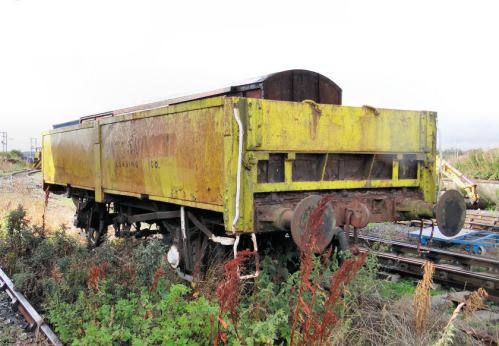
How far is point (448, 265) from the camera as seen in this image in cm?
779

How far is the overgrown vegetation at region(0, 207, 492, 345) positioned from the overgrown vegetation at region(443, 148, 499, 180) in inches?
791

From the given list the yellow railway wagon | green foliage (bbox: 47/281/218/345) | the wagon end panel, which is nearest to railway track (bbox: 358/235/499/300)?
the yellow railway wagon

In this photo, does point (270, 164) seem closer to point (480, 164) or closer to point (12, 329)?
point (12, 329)

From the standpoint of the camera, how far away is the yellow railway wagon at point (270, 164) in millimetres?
4598

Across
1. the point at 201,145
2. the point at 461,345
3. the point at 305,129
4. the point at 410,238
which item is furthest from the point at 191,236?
the point at 410,238

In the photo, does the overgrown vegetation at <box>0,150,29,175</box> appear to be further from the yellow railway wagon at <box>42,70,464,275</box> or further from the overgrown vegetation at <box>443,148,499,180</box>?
the yellow railway wagon at <box>42,70,464,275</box>

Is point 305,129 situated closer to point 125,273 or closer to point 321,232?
point 321,232

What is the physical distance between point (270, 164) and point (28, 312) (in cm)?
329

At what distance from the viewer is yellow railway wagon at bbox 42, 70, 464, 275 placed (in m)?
4.60

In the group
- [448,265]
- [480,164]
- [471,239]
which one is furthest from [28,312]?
[480,164]

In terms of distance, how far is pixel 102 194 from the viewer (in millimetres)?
7637

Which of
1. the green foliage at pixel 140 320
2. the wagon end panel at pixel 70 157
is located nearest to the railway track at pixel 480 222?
the wagon end panel at pixel 70 157

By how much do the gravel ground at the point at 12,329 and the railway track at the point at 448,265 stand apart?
4241 mm

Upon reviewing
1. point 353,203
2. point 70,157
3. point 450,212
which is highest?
point 70,157
